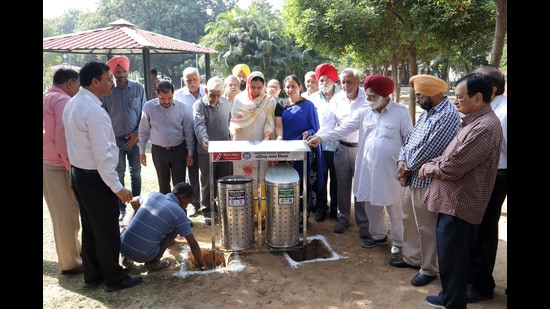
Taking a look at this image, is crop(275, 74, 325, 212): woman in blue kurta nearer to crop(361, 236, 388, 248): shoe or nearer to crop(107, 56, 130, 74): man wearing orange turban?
crop(361, 236, 388, 248): shoe

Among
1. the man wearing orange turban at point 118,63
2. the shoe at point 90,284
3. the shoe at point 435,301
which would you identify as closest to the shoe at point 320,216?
the shoe at point 435,301

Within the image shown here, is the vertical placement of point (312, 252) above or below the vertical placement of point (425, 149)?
below

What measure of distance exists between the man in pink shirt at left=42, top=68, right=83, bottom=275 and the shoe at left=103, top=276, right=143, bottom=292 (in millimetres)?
600

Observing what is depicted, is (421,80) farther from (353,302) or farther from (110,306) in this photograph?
(110,306)

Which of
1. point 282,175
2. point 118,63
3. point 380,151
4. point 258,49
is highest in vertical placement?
point 258,49

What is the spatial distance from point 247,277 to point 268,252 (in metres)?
0.56

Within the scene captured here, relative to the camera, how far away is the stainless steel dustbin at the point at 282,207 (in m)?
4.25

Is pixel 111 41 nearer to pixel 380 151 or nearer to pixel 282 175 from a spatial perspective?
pixel 282 175

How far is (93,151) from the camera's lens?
324 cm

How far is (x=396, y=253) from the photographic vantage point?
4.28 meters

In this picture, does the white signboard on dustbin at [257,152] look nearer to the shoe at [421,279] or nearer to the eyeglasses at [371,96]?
the eyeglasses at [371,96]

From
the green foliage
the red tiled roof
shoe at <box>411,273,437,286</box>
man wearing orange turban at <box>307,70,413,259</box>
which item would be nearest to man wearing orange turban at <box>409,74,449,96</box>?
man wearing orange turban at <box>307,70,413,259</box>

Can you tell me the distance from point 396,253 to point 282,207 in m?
1.32

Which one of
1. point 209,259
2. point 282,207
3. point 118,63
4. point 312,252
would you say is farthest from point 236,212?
point 118,63
